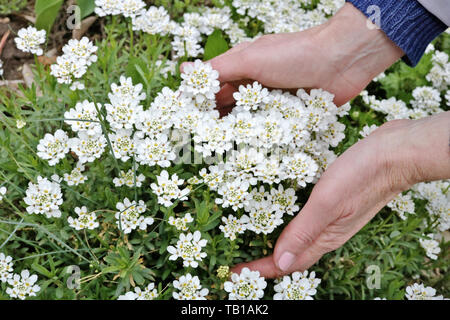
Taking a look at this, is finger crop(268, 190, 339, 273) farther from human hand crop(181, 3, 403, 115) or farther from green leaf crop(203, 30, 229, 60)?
green leaf crop(203, 30, 229, 60)

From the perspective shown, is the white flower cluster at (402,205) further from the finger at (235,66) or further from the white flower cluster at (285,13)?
the white flower cluster at (285,13)

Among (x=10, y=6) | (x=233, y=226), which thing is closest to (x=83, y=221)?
(x=233, y=226)

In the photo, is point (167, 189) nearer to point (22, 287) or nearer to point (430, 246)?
point (22, 287)

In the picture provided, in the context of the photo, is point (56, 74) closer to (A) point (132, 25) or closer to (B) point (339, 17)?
(A) point (132, 25)

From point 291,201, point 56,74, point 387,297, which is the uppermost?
point 56,74

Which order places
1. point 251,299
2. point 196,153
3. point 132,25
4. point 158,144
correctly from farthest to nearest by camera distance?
point 132,25
point 196,153
point 158,144
point 251,299

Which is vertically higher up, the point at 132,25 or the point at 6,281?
the point at 132,25

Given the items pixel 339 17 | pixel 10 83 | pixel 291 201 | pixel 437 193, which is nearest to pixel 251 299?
pixel 291 201
